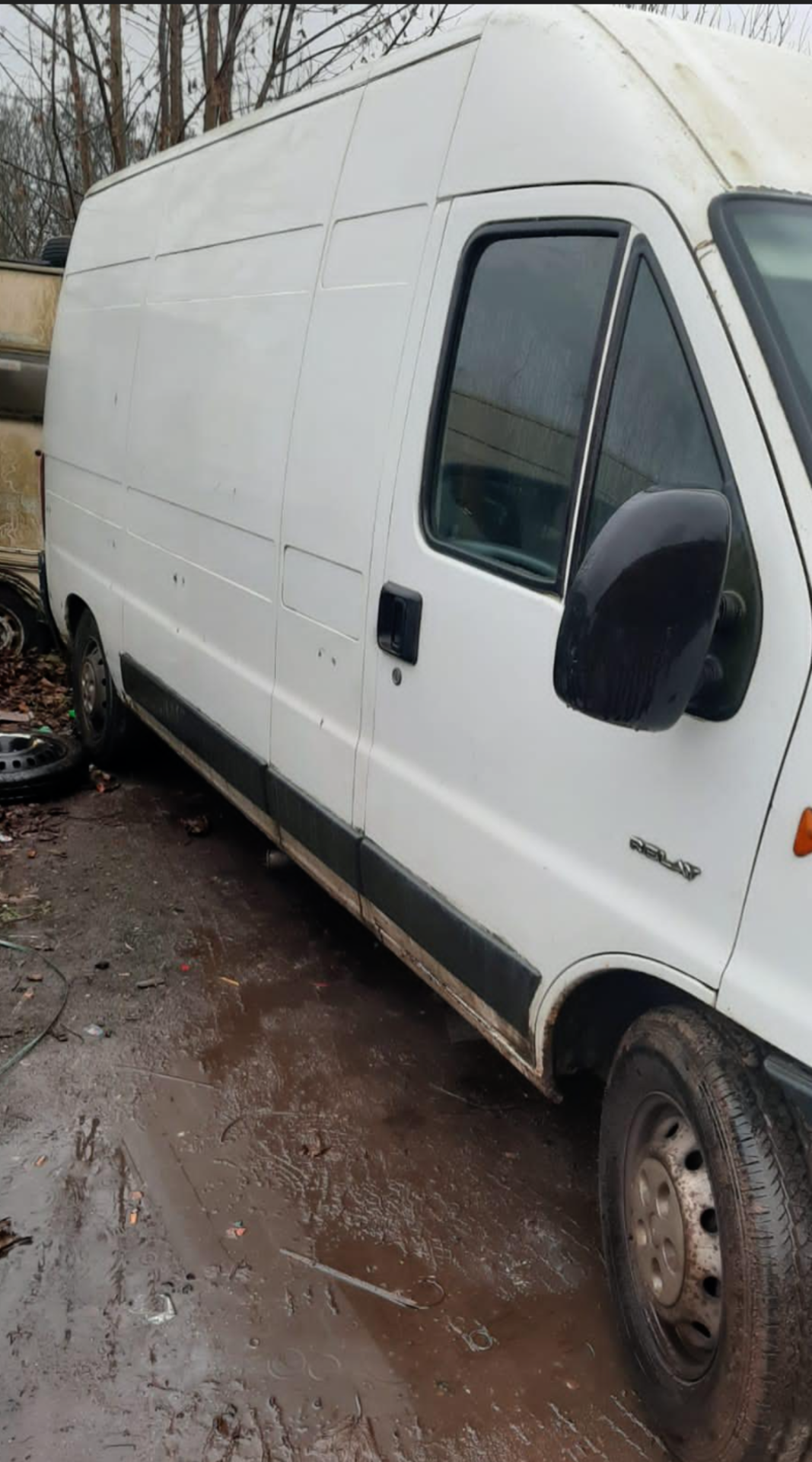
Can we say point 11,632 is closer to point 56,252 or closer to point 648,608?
point 56,252

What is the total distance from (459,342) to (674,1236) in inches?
79.4

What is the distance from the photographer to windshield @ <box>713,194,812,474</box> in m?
1.91

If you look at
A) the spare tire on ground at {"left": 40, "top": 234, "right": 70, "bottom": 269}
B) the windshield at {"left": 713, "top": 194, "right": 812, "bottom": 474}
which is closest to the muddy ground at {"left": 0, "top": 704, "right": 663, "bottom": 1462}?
the windshield at {"left": 713, "top": 194, "right": 812, "bottom": 474}

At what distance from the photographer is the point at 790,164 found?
7.02 feet

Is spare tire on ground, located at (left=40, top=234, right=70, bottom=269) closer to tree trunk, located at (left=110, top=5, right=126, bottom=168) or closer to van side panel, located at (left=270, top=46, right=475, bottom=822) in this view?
tree trunk, located at (left=110, top=5, right=126, bottom=168)

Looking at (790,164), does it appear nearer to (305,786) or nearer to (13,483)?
(305,786)

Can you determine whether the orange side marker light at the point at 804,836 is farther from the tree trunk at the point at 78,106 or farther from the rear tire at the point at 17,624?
the tree trunk at the point at 78,106

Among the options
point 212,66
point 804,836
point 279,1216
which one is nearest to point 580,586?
point 804,836

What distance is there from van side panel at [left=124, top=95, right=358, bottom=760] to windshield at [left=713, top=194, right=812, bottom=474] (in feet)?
5.44

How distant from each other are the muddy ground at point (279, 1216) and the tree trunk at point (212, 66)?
8.12 metres

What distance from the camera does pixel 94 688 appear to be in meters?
5.82

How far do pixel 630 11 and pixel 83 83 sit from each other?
10.1m

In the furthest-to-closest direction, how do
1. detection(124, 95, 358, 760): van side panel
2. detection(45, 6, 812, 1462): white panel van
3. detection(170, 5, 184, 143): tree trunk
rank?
detection(170, 5, 184, 143): tree trunk, detection(124, 95, 358, 760): van side panel, detection(45, 6, 812, 1462): white panel van

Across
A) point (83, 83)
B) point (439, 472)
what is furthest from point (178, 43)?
point (439, 472)
